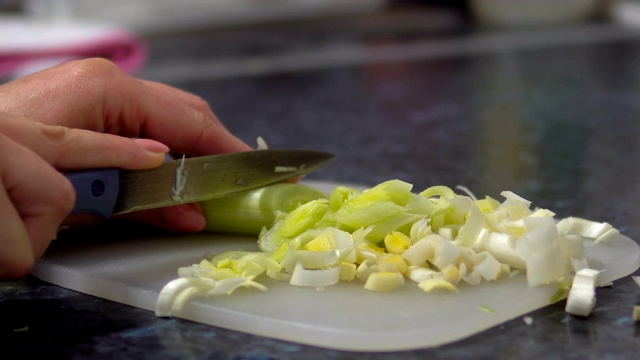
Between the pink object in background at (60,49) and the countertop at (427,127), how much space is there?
218 mm

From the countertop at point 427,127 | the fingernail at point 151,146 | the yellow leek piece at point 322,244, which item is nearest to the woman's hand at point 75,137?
the fingernail at point 151,146

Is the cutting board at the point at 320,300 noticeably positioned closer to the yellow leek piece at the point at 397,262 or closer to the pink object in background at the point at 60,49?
the yellow leek piece at the point at 397,262

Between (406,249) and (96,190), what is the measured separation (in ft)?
1.18

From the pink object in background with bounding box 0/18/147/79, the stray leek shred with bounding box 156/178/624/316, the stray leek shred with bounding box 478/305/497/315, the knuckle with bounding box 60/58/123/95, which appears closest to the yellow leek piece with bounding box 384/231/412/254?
the stray leek shred with bounding box 156/178/624/316

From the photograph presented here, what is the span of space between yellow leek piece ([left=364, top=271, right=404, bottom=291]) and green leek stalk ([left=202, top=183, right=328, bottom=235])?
0.27 metres

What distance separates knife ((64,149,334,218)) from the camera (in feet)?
3.71

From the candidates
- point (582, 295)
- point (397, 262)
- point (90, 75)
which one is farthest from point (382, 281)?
point (90, 75)

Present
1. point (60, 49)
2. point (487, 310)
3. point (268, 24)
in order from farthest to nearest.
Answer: point (268, 24) < point (60, 49) < point (487, 310)

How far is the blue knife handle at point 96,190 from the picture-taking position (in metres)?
1.11

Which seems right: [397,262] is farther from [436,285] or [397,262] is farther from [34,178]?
[34,178]

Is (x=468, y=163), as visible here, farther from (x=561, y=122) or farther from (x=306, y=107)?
(x=306, y=107)

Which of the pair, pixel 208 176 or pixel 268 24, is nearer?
pixel 208 176

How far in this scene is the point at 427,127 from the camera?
2.32 meters

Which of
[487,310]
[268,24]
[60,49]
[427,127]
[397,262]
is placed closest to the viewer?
[487,310]
